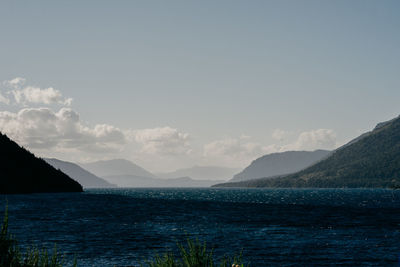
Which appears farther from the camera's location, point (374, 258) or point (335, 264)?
point (374, 258)

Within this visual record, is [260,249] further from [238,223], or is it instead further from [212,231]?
[238,223]

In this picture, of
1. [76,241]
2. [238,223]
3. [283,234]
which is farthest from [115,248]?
[238,223]

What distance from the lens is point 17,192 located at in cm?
19925

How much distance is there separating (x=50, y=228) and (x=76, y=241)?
16575 mm

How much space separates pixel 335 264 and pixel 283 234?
22620mm

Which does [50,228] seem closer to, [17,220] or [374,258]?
[17,220]

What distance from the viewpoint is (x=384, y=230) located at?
70.4 metres

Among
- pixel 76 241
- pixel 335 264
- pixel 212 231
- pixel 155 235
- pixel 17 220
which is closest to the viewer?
pixel 335 264

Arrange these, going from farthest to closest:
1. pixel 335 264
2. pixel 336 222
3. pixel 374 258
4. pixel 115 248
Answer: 1. pixel 336 222
2. pixel 115 248
3. pixel 374 258
4. pixel 335 264

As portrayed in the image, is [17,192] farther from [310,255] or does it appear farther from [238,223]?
[310,255]

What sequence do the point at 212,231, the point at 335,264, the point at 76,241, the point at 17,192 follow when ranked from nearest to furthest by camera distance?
1. the point at 335,264
2. the point at 76,241
3. the point at 212,231
4. the point at 17,192

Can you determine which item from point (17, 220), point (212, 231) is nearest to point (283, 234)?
point (212, 231)

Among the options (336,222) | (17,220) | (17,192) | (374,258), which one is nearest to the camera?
(374,258)

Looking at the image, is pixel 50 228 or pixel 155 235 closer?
pixel 155 235
